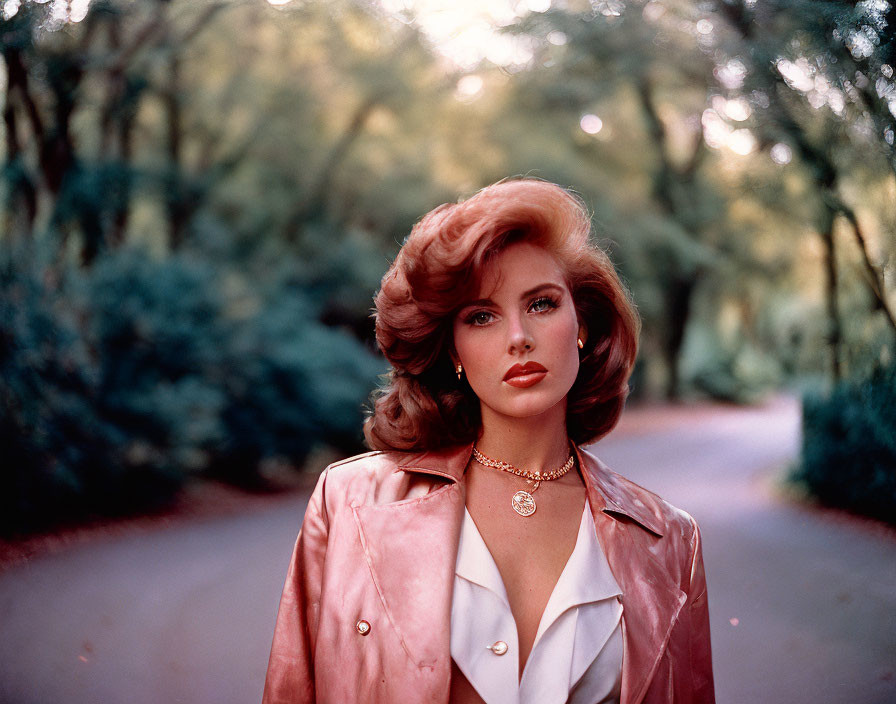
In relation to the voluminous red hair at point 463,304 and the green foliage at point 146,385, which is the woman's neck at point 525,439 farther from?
the green foliage at point 146,385

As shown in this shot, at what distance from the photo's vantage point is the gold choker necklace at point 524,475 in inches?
72.4

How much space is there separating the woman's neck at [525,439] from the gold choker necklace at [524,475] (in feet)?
0.04

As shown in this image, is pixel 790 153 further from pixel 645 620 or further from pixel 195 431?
pixel 195 431

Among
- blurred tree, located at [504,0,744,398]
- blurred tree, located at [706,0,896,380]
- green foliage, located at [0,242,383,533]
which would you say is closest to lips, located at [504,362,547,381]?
blurred tree, located at [706,0,896,380]

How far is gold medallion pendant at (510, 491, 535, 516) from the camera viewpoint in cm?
183

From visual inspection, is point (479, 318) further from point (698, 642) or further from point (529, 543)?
point (698, 642)

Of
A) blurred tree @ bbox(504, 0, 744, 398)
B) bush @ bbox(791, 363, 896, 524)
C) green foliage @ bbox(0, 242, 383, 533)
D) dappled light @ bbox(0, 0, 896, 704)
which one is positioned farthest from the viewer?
blurred tree @ bbox(504, 0, 744, 398)

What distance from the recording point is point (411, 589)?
165cm

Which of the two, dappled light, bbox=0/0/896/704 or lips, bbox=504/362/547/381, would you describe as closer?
lips, bbox=504/362/547/381

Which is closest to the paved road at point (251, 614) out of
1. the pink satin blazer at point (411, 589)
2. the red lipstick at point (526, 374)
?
the pink satin blazer at point (411, 589)

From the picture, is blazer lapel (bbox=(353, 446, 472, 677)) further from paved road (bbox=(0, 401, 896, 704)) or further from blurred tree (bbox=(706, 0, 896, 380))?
blurred tree (bbox=(706, 0, 896, 380))

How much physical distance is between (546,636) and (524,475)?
402 mm

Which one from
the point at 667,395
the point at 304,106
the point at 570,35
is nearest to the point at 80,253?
the point at 304,106

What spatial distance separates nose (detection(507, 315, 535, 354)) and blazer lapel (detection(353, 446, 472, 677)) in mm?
366
